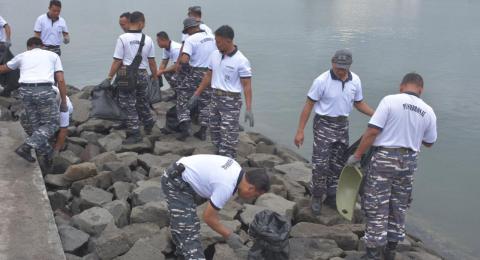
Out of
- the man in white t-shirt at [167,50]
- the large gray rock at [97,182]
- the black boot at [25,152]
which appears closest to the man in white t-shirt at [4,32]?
the man in white t-shirt at [167,50]

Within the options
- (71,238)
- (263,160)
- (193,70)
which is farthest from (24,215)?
(263,160)

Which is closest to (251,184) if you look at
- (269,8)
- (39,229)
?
(39,229)

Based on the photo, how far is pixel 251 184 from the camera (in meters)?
4.07

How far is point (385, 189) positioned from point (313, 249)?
3.13ft

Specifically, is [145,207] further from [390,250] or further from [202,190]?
[390,250]

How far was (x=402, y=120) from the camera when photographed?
15.3 feet

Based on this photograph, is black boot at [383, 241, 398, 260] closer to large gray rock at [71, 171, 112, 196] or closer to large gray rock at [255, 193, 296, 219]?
large gray rock at [255, 193, 296, 219]

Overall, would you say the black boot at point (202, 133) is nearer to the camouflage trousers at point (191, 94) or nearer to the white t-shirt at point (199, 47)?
the camouflage trousers at point (191, 94)

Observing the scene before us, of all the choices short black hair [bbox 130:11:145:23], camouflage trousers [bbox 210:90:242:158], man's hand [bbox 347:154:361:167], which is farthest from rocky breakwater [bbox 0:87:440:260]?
short black hair [bbox 130:11:145:23]

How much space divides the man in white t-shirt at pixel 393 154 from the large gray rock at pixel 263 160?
3127 mm

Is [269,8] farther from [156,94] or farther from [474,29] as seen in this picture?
[156,94]

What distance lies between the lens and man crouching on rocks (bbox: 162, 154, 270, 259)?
162 inches

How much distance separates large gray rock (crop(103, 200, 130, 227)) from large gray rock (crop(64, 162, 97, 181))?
2.94ft

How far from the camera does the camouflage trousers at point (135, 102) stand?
7.67m
